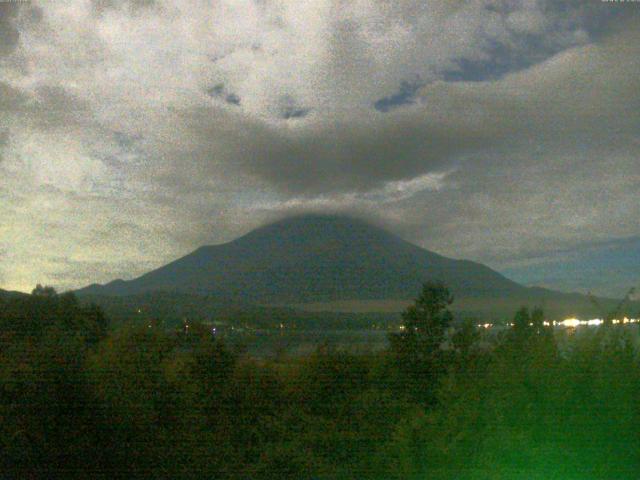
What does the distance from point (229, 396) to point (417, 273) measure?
13157mm

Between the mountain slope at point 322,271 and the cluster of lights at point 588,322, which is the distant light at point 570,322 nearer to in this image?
the cluster of lights at point 588,322

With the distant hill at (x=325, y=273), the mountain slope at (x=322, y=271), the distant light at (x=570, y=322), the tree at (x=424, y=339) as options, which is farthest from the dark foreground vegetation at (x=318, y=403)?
the mountain slope at (x=322, y=271)

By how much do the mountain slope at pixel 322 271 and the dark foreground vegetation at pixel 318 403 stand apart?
17.4 feet

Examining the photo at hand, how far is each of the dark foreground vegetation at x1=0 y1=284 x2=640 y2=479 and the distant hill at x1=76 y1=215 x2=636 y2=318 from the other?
2476 mm

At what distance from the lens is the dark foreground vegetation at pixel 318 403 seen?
4484 millimetres

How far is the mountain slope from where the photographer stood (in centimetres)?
1988

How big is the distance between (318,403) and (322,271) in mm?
19934

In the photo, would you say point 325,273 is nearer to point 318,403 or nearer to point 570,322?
point 318,403

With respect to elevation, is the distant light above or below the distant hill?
below

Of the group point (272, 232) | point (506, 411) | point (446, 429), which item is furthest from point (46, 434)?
point (272, 232)

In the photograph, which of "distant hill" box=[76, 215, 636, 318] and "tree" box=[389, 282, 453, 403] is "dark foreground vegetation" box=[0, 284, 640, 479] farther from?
"distant hill" box=[76, 215, 636, 318]

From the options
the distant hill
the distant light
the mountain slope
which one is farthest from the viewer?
the mountain slope

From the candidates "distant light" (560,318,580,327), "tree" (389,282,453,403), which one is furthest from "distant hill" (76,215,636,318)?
"distant light" (560,318,580,327)

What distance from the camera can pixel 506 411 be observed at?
4.69m
